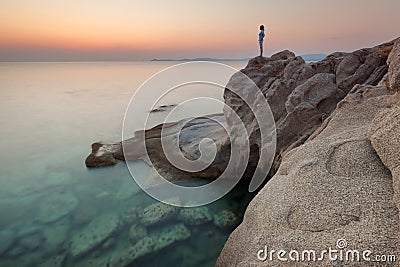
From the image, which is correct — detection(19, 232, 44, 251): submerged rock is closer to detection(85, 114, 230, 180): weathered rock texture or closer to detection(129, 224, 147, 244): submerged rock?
detection(129, 224, 147, 244): submerged rock

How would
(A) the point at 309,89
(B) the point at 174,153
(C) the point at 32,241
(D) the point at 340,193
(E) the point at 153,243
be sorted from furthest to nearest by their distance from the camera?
(B) the point at 174,153, (A) the point at 309,89, (C) the point at 32,241, (E) the point at 153,243, (D) the point at 340,193

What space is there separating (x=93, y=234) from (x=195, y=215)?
131 inches

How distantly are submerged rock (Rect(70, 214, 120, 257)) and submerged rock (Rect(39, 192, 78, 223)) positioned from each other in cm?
140

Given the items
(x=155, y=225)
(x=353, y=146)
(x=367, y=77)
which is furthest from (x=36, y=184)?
(x=367, y=77)

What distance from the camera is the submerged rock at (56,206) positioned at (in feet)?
27.7

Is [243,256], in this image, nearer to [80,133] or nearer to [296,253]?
[296,253]

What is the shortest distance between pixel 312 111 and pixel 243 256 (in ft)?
18.5

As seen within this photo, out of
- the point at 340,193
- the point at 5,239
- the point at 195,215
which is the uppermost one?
the point at 340,193

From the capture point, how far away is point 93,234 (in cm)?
752

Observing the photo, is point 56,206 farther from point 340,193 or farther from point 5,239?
point 340,193

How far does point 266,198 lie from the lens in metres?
4.62

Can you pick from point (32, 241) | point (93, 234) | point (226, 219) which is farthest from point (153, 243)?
point (32, 241)

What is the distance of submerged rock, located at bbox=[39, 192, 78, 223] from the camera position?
332 inches

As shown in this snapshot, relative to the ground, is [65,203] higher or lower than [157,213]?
higher
